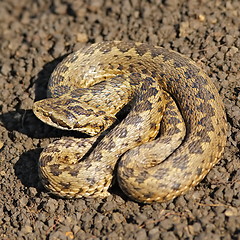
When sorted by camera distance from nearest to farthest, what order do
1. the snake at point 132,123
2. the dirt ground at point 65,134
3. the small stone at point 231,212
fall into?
the small stone at point 231,212 → the dirt ground at point 65,134 → the snake at point 132,123

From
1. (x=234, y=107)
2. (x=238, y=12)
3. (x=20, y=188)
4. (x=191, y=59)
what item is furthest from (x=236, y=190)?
(x=238, y=12)

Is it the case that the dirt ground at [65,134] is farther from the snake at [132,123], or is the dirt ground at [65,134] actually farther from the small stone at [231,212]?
the snake at [132,123]

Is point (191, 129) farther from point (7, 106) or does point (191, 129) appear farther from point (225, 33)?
point (7, 106)

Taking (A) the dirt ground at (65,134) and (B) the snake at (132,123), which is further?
(B) the snake at (132,123)

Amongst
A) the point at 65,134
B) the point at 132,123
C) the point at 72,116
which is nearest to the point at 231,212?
the point at 132,123

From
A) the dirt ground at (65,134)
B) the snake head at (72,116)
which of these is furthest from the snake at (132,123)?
the dirt ground at (65,134)

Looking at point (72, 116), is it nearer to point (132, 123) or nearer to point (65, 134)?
point (65, 134)

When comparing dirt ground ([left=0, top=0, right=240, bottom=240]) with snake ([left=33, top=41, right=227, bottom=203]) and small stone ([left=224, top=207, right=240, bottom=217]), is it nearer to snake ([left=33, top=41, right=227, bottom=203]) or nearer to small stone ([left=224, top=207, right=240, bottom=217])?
small stone ([left=224, top=207, right=240, bottom=217])
